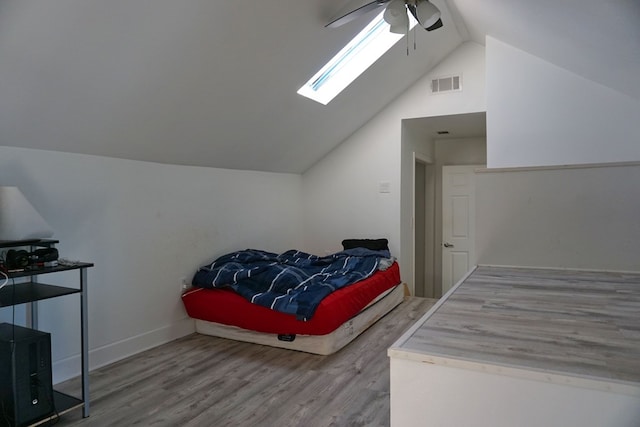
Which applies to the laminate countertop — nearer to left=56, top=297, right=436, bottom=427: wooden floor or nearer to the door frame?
left=56, top=297, right=436, bottom=427: wooden floor

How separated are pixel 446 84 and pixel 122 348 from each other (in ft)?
13.9

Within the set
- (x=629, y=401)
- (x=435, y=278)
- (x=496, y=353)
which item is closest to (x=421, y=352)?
(x=496, y=353)

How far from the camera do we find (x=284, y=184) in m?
5.37

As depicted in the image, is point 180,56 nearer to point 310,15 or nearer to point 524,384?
point 310,15

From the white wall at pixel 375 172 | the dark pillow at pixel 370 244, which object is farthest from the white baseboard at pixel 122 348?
the white wall at pixel 375 172

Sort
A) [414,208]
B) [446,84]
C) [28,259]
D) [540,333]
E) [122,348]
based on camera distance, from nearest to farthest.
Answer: [540,333] → [28,259] → [122,348] → [446,84] → [414,208]

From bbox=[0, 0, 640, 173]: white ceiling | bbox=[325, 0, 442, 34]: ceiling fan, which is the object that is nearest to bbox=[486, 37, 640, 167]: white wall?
bbox=[0, 0, 640, 173]: white ceiling

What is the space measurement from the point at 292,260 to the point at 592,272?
2.86 m

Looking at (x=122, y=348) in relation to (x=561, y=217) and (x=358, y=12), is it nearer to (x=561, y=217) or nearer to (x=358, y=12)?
(x=358, y=12)

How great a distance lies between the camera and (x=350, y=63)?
14.4ft

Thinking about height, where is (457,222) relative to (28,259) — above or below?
above

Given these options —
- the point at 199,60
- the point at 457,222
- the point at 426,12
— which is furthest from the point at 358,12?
the point at 457,222

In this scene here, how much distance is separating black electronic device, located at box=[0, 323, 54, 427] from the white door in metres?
5.03

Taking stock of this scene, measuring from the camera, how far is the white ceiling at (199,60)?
2.14 meters
